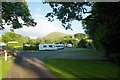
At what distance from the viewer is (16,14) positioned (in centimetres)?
3259

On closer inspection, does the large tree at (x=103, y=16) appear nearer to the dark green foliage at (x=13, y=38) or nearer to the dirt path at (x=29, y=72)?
the dirt path at (x=29, y=72)

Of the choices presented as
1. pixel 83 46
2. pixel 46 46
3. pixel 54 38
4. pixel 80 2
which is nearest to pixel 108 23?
pixel 80 2

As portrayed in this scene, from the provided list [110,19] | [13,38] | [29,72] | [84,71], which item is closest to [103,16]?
[110,19]

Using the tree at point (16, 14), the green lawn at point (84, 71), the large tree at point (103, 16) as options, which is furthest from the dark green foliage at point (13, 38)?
the green lawn at point (84, 71)

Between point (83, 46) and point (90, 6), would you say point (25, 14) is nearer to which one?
point (90, 6)

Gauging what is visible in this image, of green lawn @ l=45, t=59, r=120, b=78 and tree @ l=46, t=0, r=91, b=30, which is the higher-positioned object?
tree @ l=46, t=0, r=91, b=30

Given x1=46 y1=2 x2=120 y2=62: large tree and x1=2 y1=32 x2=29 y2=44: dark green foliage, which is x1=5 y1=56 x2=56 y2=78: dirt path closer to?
x1=46 y1=2 x2=120 y2=62: large tree

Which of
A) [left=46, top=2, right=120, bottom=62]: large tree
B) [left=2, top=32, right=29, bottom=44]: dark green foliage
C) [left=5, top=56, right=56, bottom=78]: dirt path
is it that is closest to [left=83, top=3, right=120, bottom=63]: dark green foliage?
[left=46, top=2, right=120, bottom=62]: large tree

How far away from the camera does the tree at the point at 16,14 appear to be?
98.3 feet

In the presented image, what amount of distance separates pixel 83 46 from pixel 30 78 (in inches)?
3288

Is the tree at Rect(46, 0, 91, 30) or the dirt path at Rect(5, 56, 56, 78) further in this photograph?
the tree at Rect(46, 0, 91, 30)

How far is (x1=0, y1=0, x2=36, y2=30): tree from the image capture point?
30.0 metres

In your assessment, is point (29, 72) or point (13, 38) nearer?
point (29, 72)

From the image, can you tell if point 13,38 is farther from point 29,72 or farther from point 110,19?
point 29,72
